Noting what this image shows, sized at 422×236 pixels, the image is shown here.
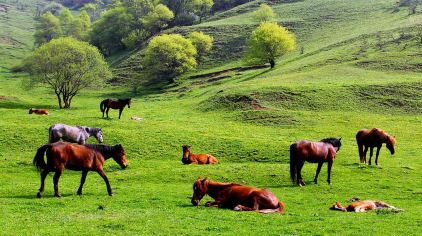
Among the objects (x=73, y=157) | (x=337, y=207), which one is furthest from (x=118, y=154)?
(x=337, y=207)

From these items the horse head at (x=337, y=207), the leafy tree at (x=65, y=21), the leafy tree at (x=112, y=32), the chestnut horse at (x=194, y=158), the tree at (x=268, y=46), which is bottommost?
the chestnut horse at (x=194, y=158)

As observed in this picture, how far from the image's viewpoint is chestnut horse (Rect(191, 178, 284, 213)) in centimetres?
1656

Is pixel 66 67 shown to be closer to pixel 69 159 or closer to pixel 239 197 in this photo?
pixel 69 159

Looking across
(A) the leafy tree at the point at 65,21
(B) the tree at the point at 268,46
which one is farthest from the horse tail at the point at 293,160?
(A) the leafy tree at the point at 65,21

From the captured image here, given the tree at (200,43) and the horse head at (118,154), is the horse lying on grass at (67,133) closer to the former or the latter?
the horse head at (118,154)

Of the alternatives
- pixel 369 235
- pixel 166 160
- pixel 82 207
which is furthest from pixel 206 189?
pixel 166 160

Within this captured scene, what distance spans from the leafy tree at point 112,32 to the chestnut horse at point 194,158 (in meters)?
114

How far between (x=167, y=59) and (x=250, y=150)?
63.3 m

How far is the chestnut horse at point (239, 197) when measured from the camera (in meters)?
16.6

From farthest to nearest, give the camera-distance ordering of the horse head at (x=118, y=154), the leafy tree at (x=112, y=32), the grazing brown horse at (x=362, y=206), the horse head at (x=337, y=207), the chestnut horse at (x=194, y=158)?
the leafy tree at (x=112, y=32)
the chestnut horse at (x=194, y=158)
the horse head at (x=118, y=154)
the horse head at (x=337, y=207)
the grazing brown horse at (x=362, y=206)

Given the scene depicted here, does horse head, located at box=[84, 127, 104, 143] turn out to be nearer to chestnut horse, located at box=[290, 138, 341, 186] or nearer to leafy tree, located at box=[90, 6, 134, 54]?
chestnut horse, located at box=[290, 138, 341, 186]

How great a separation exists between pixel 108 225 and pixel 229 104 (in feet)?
133

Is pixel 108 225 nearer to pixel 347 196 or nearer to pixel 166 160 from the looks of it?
pixel 347 196

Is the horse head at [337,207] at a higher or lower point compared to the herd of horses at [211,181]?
lower
